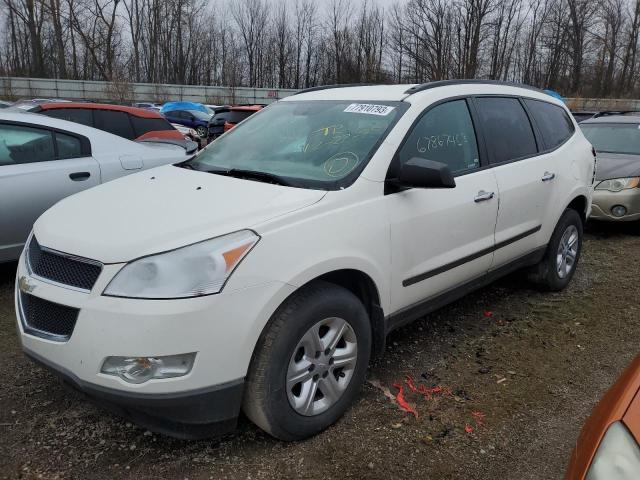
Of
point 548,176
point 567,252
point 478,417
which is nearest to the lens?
point 478,417

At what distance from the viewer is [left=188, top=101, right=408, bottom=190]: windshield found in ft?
9.66

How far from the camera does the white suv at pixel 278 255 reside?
219 cm

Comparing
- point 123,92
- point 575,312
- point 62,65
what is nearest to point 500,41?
point 123,92

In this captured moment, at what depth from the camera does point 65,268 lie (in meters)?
2.39

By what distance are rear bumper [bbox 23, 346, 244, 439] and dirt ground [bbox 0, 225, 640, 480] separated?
0.26m

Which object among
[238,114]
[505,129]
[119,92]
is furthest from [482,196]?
[119,92]

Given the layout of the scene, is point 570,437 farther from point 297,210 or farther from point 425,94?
point 425,94

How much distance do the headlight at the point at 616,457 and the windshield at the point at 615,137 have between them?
7513 mm

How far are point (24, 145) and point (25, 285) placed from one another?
262 cm

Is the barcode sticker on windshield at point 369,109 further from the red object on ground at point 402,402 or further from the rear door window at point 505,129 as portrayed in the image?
the red object on ground at point 402,402

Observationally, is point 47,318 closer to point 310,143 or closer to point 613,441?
point 310,143

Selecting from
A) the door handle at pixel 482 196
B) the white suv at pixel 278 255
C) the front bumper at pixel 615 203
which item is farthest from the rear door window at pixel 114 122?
the front bumper at pixel 615 203

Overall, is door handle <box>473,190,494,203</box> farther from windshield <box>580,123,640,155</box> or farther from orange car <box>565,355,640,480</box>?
windshield <box>580,123,640,155</box>

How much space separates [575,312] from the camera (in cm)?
443
